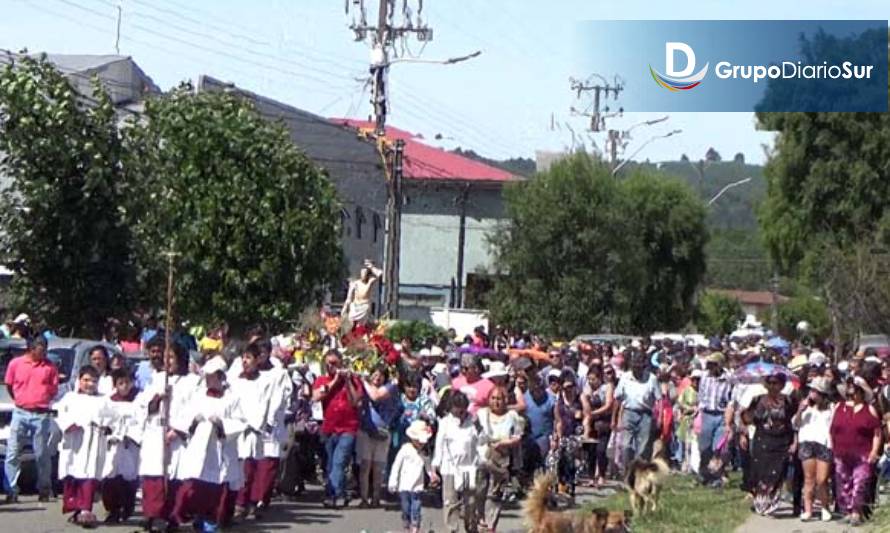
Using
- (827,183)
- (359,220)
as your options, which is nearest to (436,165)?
(359,220)

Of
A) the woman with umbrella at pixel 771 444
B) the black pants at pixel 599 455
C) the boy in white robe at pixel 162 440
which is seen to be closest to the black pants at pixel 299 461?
the boy in white robe at pixel 162 440

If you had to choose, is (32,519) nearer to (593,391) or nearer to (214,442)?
(214,442)

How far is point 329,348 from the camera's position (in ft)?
64.4

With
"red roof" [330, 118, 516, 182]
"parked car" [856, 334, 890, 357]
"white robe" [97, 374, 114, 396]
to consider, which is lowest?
"white robe" [97, 374, 114, 396]

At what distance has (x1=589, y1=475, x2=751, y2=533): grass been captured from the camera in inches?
717

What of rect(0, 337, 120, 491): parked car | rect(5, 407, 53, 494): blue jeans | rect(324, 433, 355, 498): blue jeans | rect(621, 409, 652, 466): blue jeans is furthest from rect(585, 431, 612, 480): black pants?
rect(5, 407, 53, 494): blue jeans

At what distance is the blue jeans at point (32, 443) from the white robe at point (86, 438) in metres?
1.39

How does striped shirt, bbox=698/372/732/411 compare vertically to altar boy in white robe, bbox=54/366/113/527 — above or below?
above

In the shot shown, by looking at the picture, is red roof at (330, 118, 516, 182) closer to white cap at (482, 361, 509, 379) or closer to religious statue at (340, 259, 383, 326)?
religious statue at (340, 259, 383, 326)

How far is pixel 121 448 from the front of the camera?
16.2m

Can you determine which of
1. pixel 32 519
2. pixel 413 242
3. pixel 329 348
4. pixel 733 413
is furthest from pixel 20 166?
pixel 413 242

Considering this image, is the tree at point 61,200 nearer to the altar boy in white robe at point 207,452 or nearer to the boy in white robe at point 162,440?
the boy in white robe at point 162,440

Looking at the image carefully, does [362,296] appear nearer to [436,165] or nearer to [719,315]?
[436,165]

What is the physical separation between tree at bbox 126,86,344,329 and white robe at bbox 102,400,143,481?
11.7 metres
